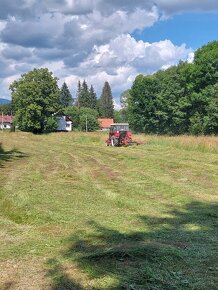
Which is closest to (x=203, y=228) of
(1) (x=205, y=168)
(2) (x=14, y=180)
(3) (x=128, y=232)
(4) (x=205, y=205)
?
(3) (x=128, y=232)

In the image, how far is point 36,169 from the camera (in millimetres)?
18094

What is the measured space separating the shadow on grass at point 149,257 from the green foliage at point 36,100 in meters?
66.0

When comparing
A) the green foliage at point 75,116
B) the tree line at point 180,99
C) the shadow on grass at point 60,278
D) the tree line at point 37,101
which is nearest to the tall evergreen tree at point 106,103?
the green foliage at point 75,116

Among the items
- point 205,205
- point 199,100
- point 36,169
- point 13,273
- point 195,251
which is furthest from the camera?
point 199,100

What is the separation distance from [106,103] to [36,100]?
80.5 m

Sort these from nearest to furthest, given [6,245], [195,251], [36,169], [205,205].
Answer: [195,251]
[6,245]
[205,205]
[36,169]

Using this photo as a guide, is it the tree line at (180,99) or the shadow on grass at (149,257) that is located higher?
the tree line at (180,99)

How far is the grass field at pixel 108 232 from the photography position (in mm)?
5121

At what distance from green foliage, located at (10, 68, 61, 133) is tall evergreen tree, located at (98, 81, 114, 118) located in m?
75.8

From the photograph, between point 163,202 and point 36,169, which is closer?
point 163,202

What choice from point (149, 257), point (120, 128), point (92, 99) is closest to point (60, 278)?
point (149, 257)

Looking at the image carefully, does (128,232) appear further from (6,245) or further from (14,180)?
(14,180)

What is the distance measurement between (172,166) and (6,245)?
1329 cm

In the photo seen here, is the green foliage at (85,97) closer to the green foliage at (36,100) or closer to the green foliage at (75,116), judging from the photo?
the green foliage at (75,116)
